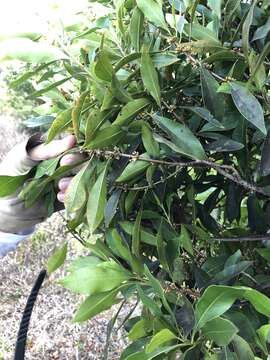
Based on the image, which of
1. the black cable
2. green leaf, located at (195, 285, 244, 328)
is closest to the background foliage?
green leaf, located at (195, 285, 244, 328)

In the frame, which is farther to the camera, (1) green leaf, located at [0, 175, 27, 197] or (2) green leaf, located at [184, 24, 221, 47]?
(1) green leaf, located at [0, 175, 27, 197]

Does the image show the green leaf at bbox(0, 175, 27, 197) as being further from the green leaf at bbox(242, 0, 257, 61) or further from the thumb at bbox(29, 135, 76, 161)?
the green leaf at bbox(242, 0, 257, 61)

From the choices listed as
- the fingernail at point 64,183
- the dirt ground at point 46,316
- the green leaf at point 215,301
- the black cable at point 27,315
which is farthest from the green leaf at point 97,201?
the dirt ground at point 46,316

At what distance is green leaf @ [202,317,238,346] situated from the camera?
0.60 metres

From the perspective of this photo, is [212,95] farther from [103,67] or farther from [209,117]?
[103,67]

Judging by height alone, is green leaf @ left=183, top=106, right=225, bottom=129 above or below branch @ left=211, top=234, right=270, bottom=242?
above

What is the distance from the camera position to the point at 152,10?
2.24 feet

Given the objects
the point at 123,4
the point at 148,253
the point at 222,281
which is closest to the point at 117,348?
the point at 148,253

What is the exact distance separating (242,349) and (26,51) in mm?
485

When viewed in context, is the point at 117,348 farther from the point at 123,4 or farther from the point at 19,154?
the point at 123,4

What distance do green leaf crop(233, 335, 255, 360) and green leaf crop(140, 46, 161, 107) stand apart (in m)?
0.32

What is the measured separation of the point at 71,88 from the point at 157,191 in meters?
0.29

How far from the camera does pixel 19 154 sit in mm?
962

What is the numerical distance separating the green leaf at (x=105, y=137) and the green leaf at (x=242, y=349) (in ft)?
0.98
